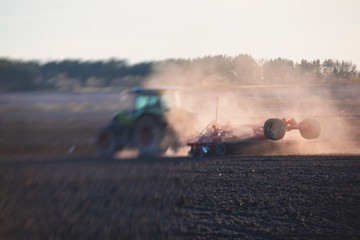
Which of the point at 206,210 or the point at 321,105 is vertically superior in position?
→ the point at 321,105

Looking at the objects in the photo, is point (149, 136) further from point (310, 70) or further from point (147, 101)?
point (310, 70)

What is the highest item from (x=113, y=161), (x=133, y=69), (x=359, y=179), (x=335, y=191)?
(x=133, y=69)

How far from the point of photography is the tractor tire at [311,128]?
7625 millimetres

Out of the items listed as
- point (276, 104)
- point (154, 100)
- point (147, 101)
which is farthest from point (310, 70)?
point (147, 101)

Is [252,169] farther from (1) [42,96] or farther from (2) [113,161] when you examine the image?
(1) [42,96]

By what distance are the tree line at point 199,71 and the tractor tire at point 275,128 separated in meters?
1.06

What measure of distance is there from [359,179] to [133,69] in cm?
418

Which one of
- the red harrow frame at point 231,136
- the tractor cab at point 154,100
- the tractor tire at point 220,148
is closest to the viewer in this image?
the red harrow frame at point 231,136

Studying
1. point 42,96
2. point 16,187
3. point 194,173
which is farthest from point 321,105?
point 42,96

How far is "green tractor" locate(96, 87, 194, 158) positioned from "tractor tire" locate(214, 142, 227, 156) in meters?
1.08

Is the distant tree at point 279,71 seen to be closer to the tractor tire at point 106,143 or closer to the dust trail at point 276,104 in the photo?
the dust trail at point 276,104

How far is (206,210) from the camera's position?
4.54 meters

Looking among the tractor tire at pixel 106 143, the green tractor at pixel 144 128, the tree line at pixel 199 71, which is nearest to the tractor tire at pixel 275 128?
the tree line at pixel 199 71

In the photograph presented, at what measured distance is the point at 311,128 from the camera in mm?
7711
